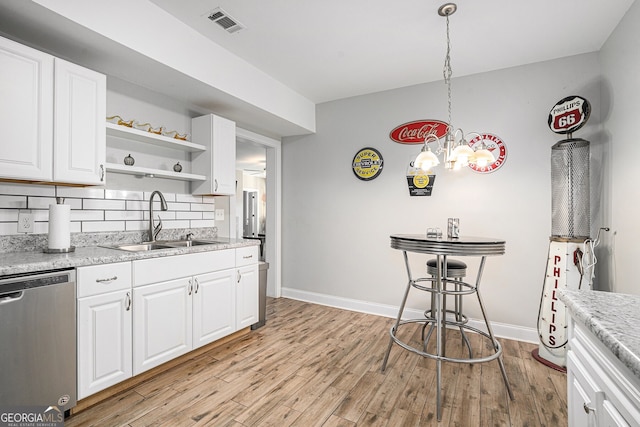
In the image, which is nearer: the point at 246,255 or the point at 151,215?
the point at 151,215

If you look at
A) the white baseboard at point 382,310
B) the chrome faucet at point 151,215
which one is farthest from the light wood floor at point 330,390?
the chrome faucet at point 151,215

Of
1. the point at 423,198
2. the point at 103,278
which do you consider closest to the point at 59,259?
the point at 103,278

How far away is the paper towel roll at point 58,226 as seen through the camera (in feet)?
6.35

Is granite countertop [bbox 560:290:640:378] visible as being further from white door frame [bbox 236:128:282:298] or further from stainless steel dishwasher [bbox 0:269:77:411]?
white door frame [bbox 236:128:282:298]

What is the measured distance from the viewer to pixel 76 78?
78.0 inches

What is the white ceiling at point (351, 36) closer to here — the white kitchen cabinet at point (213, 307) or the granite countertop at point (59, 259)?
the granite countertop at point (59, 259)

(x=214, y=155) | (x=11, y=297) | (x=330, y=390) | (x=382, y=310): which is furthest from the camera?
(x=382, y=310)

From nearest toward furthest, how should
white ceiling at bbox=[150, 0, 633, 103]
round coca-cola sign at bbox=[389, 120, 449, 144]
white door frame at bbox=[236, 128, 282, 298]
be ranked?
white ceiling at bbox=[150, 0, 633, 103]
round coca-cola sign at bbox=[389, 120, 449, 144]
white door frame at bbox=[236, 128, 282, 298]

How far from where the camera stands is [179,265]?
228 centimetres

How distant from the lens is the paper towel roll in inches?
76.2

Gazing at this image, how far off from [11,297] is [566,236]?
3.55 metres

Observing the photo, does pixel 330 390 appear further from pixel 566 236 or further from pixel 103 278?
pixel 566 236

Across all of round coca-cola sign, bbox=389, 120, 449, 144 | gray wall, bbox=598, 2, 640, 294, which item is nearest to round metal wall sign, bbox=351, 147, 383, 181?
round coca-cola sign, bbox=389, 120, 449, 144

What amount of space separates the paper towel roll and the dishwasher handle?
1.73ft
